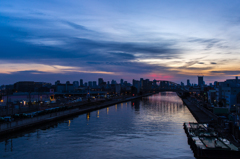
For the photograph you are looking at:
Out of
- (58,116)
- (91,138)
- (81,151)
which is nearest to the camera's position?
(81,151)

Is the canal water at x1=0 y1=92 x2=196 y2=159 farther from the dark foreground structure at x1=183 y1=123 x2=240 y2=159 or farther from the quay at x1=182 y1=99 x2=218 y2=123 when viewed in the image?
the quay at x1=182 y1=99 x2=218 y2=123

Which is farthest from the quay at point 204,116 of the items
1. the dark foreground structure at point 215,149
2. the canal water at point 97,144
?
the dark foreground structure at point 215,149

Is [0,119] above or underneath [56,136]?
above

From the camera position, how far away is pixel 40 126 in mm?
23344

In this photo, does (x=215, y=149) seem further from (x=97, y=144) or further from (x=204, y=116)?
(x=204, y=116)

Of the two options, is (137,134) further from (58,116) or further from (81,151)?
(58,116)

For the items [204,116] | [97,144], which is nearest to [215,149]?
[97,144]

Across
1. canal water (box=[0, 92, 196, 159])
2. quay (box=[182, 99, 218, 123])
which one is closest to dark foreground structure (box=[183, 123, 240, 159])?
canal water (box=[0, 92, 196, 159])

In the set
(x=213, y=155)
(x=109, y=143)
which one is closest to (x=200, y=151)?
(x=213, y=155)

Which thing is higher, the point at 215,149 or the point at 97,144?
the point at 215,149

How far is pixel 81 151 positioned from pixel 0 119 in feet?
37.2

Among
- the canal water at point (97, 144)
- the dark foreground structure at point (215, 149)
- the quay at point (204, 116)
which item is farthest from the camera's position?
the quay at point (204, 116)

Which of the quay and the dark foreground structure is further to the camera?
the quay

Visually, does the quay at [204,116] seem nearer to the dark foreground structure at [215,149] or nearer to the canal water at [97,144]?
the canal water at [97,144]
